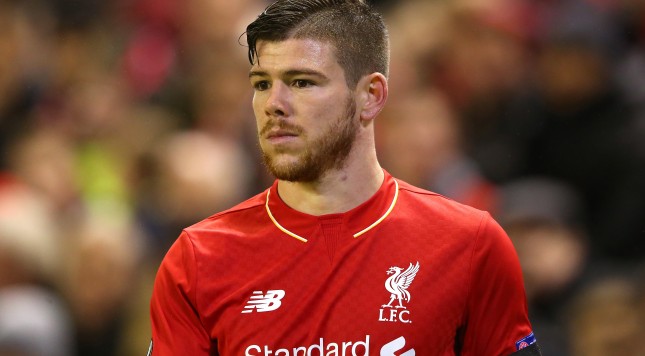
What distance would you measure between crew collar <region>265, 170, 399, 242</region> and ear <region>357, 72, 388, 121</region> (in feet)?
0.75

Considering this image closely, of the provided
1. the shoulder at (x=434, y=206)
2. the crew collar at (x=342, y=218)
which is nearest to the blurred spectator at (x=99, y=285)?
the crew collar at (x=342, y=218)

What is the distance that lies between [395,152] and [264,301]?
2.70m

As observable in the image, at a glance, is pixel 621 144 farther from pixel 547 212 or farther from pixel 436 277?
pixel 436 277

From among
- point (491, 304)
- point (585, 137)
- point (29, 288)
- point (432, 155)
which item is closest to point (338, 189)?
point (491, 304)

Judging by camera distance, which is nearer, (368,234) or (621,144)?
(368,234)

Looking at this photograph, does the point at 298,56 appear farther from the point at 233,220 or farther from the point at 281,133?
the point at 233,220

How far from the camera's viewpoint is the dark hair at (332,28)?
349 centimetres

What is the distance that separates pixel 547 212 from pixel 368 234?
2246 millimetres

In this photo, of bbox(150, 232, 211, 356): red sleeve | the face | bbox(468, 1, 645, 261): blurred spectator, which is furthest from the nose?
bbox(468, 1, 645, 261): blurred spectator

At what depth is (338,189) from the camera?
11.8 ft

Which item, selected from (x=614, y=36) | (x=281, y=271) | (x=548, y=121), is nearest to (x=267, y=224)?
(x=281, y=271)

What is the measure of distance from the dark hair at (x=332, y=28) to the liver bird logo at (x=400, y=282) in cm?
52

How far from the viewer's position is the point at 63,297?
5832mm

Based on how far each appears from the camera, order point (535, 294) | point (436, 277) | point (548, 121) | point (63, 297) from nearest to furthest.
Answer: point (436, 277)
point (535, 294)
point (63, 297)
point (548, 121)
